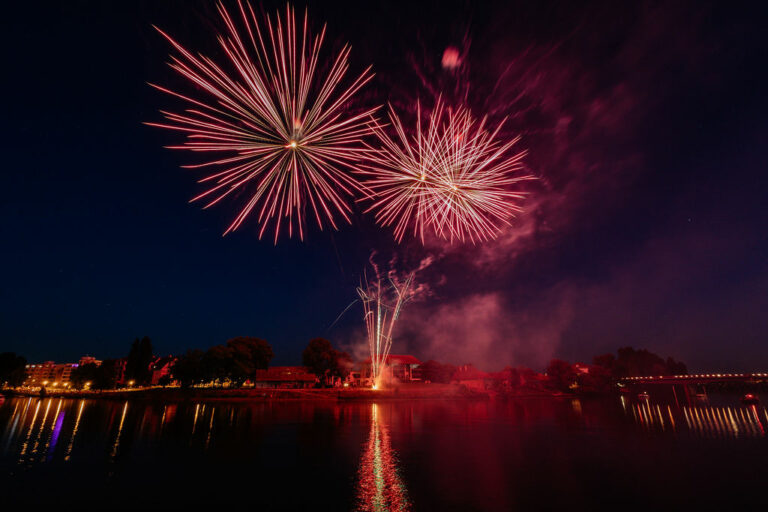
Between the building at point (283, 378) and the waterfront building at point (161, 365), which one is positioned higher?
the waterfront building at point (161, 365)

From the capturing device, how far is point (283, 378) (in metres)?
83.4

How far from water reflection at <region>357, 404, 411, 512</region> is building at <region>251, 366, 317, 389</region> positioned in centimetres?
6634

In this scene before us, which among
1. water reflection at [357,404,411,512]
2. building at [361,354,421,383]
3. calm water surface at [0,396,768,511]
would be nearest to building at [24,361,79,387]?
building at [361,354,421,383]

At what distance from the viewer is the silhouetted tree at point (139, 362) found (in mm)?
88375

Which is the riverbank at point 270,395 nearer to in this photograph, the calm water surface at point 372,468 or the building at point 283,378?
the building at point 283,378

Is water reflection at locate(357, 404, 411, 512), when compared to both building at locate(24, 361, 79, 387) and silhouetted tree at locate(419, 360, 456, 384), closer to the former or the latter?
silhouetted tree at locate(419, 360, 456, 384)

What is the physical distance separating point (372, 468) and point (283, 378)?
7296 cm

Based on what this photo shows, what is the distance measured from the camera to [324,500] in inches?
519

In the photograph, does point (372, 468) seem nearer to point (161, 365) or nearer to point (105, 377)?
point (105, 377)

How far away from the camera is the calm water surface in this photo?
13.4 m

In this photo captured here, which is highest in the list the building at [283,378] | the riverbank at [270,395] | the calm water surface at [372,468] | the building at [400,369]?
the building at [400,369]

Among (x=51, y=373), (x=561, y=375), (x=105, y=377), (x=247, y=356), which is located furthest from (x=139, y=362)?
(x=51, y=373)

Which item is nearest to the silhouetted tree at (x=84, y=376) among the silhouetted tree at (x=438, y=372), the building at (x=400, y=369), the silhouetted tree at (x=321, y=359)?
the silhouetted tree at (x=321, y=359)

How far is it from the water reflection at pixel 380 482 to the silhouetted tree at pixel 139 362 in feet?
300
